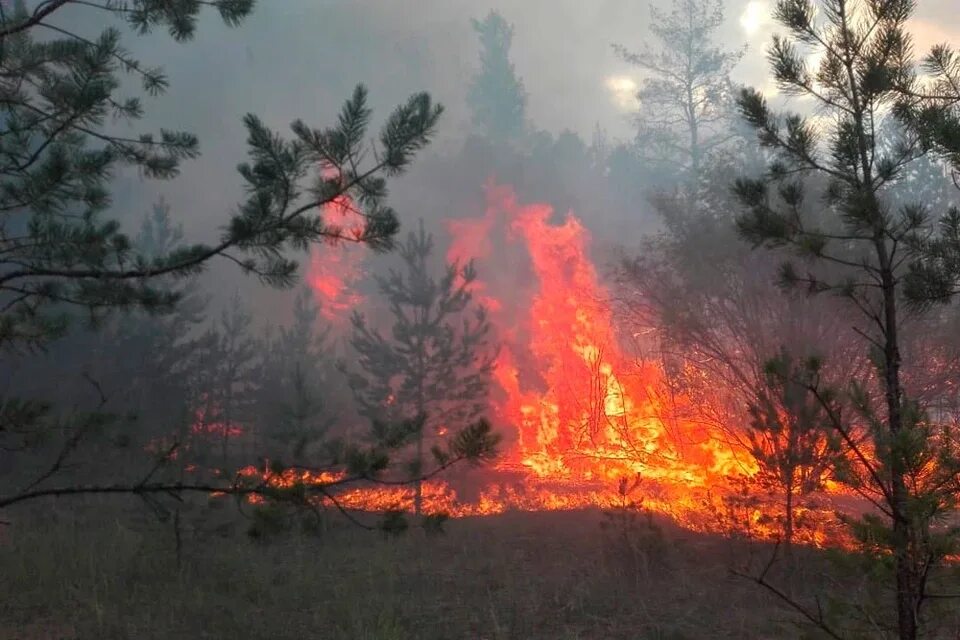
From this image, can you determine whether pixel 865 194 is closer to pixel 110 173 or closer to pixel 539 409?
pixel 110 173

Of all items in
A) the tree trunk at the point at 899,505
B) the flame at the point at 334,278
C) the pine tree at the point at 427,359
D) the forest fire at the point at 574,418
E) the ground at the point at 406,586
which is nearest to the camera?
the tree trunk at the point at 899,505

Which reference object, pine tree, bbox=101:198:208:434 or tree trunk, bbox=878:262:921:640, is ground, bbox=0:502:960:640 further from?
pine tree, bbox=101:198:208:434

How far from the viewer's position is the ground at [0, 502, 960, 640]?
8.04m

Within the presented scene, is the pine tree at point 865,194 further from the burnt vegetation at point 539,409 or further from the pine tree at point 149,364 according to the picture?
the pine tree at point 149,364

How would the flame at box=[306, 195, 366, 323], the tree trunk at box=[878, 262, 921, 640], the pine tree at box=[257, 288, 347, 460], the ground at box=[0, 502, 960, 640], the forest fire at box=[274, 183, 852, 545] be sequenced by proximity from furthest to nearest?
the flame at box=[306, 195, 366, 323] < the pine tree at box=[257, 288, 347, 460] < the forest fire at box=[274, 183, 852, 545] < the ground at box=[0, 502, 960, 640] < the tree trunk at box=[878, 262, 921, 640]

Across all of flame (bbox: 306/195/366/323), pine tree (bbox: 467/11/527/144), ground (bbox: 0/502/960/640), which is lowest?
ground (bbox: 0/502/960/640)

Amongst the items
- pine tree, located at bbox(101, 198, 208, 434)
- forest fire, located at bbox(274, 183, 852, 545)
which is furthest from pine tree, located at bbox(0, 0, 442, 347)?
pine tree, located at bbox(101, 198, 208, 434)

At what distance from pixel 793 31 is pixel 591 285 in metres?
21.2

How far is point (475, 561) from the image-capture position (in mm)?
11836

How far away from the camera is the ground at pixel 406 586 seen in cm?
804

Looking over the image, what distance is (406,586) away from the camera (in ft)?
33.7

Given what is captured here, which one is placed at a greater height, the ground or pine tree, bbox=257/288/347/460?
pine tree, bbox=257/288/347/460

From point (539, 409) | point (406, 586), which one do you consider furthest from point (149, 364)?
point (406, 586)

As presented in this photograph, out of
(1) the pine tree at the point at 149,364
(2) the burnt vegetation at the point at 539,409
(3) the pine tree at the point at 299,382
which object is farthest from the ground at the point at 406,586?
(1) the pine tree at the point at 149,364
